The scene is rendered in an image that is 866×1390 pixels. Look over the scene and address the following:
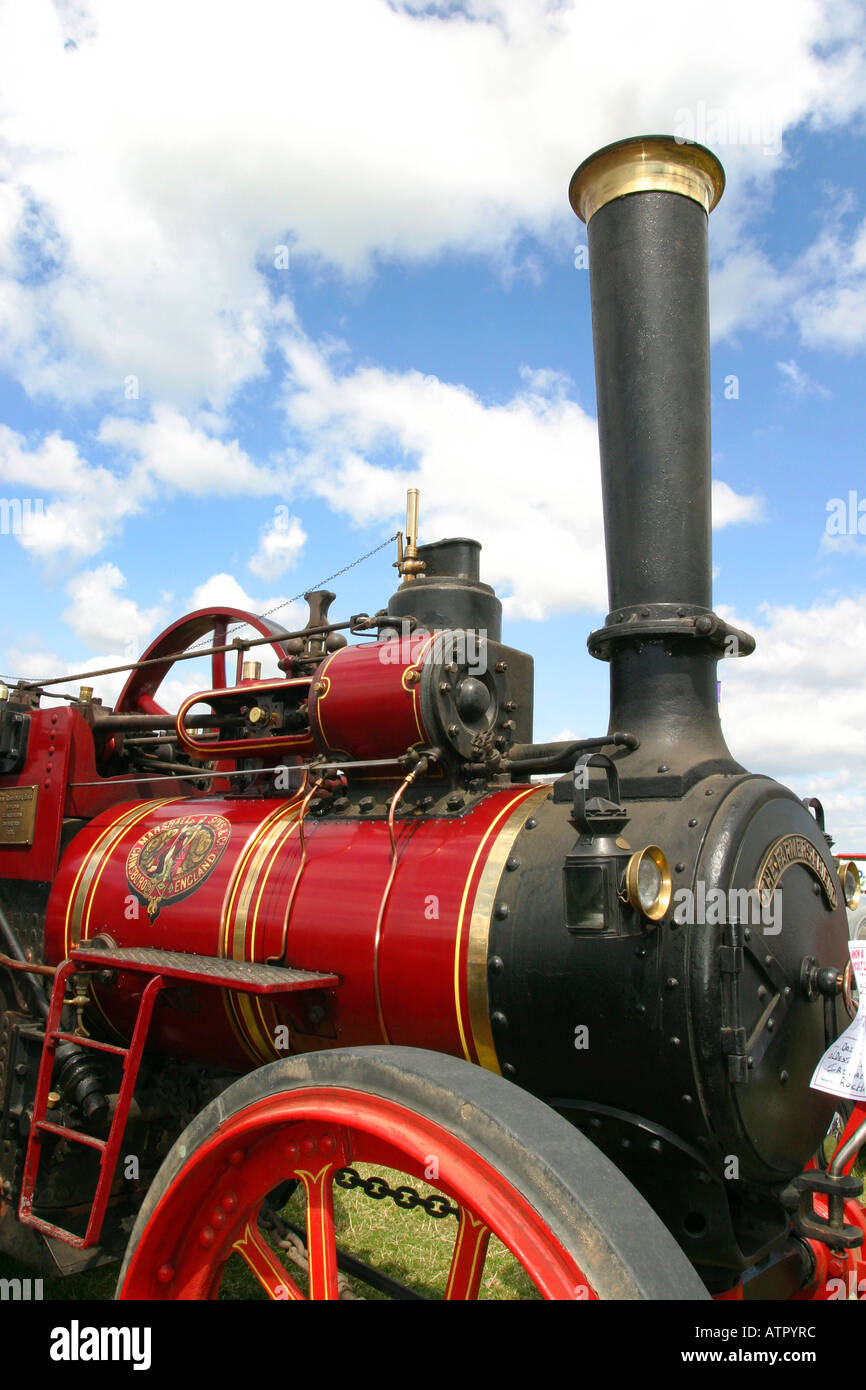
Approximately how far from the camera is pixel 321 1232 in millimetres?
2004

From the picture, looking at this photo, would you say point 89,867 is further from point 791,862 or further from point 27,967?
point 791,862

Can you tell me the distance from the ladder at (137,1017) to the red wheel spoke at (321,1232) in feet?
2.02

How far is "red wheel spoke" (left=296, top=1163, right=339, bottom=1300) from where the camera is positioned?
1961 millimetres

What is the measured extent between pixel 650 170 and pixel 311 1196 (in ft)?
9.63

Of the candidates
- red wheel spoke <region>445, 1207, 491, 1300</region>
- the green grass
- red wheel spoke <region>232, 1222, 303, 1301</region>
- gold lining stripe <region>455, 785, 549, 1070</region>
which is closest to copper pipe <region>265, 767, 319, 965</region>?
gold lining stripe <region>455, 785, 549, 1070</region>

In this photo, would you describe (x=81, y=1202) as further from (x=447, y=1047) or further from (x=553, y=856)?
(x=553, y=856)

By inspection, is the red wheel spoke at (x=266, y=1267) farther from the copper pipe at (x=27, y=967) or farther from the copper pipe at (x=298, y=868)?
the copper pipe at (x=27, y=967)

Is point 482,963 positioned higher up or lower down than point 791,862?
lower down

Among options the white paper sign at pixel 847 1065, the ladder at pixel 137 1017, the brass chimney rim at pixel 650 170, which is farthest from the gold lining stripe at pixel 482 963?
the brass chimney rim at pixel 650 170

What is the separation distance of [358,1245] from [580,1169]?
3134mm

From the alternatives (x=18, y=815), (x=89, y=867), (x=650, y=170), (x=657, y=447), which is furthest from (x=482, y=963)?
(x=18, y=815)

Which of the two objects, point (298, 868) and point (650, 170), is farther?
point (298, 868)

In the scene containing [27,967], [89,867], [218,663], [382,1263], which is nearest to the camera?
[27,967]
